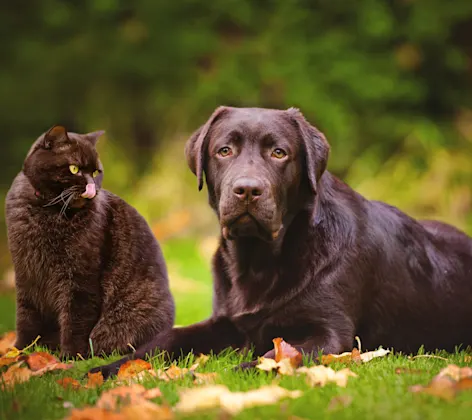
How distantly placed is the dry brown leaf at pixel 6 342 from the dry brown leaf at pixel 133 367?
927 millimetres

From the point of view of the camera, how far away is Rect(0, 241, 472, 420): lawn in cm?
253

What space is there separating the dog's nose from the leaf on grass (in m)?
0.96

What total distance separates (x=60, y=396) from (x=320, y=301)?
1337 mm

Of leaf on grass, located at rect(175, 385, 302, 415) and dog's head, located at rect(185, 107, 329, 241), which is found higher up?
dog's head, located at rect(185, 107, 329, 241)

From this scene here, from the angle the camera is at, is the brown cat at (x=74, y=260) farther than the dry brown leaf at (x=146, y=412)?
Yes

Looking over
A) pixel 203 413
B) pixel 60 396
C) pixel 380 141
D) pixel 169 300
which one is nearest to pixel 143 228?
pixel 169 300

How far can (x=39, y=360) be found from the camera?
11.8 ft

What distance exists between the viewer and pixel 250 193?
338 centimetres

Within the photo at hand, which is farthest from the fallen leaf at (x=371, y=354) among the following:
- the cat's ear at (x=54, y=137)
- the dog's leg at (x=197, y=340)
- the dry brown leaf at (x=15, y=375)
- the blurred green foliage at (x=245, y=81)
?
the blurred green foliage at (x=245, y=81)

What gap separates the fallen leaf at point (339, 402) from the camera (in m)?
2.61

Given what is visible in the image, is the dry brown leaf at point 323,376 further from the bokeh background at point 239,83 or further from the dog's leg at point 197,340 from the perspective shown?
the bokeh background at point 239,83

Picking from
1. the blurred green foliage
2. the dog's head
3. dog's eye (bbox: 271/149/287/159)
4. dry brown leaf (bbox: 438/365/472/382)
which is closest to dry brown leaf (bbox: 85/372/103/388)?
the dog's head

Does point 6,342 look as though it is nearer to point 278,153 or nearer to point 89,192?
point 89,192

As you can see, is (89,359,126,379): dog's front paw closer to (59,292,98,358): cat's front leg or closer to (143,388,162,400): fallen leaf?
(59,292,98,358): cat's front leg
